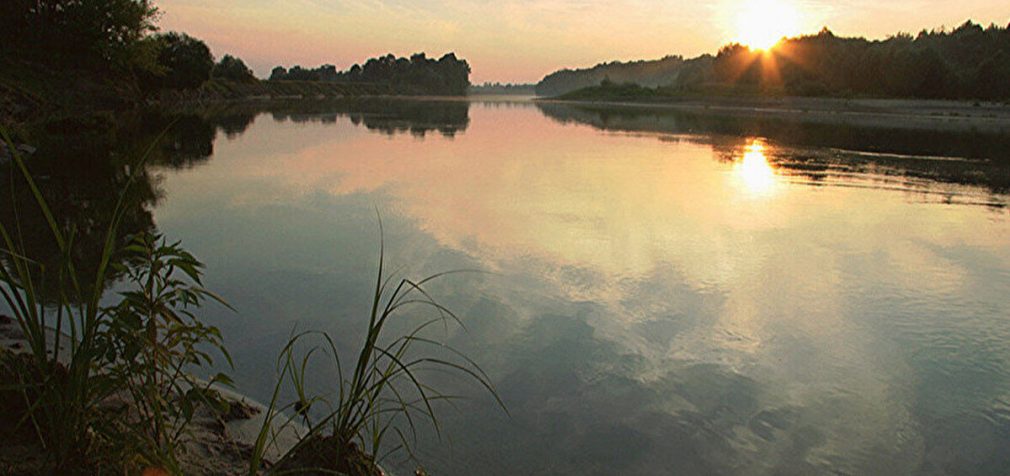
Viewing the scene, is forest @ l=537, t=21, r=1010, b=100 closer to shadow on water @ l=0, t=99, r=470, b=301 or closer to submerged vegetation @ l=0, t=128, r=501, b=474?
shadow on water @ l=0, t=99, r=470, b=301

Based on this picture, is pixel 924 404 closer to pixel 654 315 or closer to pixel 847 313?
pixel 847 313

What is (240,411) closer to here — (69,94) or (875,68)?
(69,94)

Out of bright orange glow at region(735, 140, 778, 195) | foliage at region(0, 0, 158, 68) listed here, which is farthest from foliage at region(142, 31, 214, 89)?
bright orange glow at region(735, 140, 778, 195)

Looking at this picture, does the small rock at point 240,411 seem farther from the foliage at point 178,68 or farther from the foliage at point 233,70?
the foliage at point 233,70

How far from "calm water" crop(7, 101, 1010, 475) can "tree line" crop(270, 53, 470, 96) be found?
15360 cm

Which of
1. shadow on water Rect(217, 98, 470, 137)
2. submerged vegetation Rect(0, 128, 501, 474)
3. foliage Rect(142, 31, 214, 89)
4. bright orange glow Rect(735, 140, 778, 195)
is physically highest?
foliage Rect(142, 31, 214, 89)

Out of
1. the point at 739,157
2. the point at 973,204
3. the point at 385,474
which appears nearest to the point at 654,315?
the point at 385,474

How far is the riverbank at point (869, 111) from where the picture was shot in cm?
5762

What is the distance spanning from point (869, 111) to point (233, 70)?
280 feet

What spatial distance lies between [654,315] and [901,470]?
9.25ft

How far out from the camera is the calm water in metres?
4.45

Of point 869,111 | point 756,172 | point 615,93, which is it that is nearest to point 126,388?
point 756,172

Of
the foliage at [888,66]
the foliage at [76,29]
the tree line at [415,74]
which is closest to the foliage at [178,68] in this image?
the foliage at [76,29]

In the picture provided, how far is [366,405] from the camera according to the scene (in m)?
4.91
